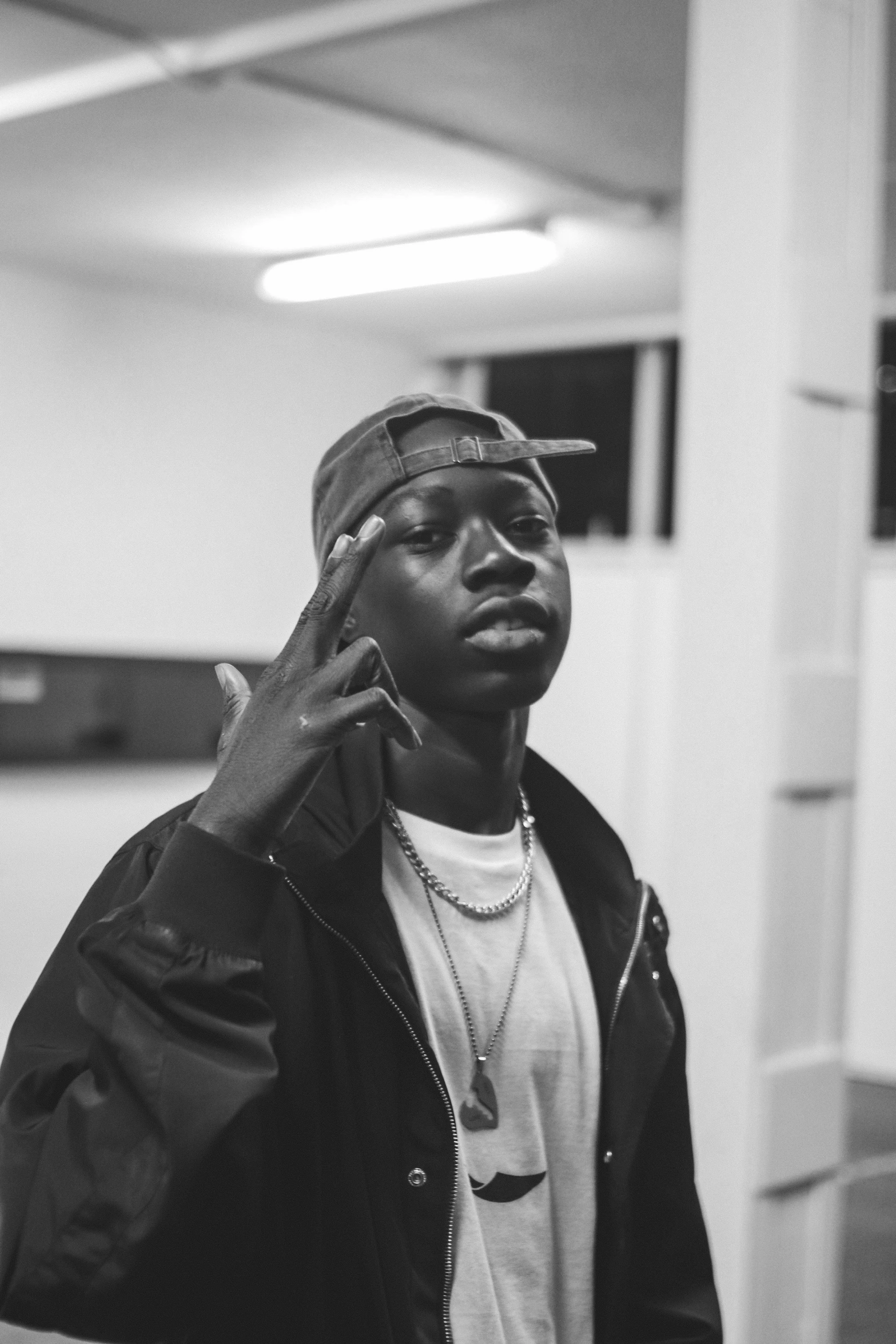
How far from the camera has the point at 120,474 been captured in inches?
154

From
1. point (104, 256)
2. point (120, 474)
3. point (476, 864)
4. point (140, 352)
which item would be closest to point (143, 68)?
point (140, 352)

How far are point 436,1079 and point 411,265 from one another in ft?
16.4

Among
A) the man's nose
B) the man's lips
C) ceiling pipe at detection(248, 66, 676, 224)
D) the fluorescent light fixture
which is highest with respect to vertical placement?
ceiling pipe at detection(248, 66, 676, 224)

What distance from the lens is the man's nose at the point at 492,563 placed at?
3.94ft

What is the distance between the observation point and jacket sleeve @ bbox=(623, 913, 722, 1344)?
1323 mm

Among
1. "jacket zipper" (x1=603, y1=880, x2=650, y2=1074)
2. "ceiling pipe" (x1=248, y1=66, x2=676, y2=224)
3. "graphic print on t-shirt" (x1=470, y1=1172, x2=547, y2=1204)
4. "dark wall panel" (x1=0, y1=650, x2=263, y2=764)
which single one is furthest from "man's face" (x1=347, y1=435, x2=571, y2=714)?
"ceiling pipe" (x1=248, y1=66, x2=676, y2=224)

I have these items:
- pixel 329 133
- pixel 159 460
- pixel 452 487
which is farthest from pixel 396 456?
pixel 329 133

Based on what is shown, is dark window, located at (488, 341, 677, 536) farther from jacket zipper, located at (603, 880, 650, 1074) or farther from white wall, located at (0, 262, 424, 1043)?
jacket zipper, located at (603, 880, 650, 1074)

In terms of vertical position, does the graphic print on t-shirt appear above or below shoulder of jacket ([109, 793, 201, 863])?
below

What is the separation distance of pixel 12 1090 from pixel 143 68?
3.52 m

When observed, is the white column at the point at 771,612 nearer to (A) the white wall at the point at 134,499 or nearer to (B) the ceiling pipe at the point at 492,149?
(A) the white wall at the point at 134,499

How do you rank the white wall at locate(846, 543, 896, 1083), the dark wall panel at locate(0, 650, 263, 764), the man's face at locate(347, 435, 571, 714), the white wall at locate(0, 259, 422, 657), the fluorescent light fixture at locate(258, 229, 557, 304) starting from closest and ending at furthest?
1. the man's face at locate(347, 435, 571, 714)
2. the white wall at locate(0, 259, 422, 657)
3. the dark wall panel at locate(0, 650, 263, 764)
4. the fluorescent light fixture at locate(258, 229, 557, 304)
5. the white wall at locate(846, 543, 896, 1083)

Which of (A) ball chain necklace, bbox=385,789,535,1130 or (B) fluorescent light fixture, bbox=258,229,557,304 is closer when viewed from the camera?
(A) ball chain necklace, bbox=385,789,535,1130

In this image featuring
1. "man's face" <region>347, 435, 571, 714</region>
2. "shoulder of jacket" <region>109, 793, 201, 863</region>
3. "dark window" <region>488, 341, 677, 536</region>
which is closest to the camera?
"shoulder of jacket" <region>109, 793, 201, 863</region>
